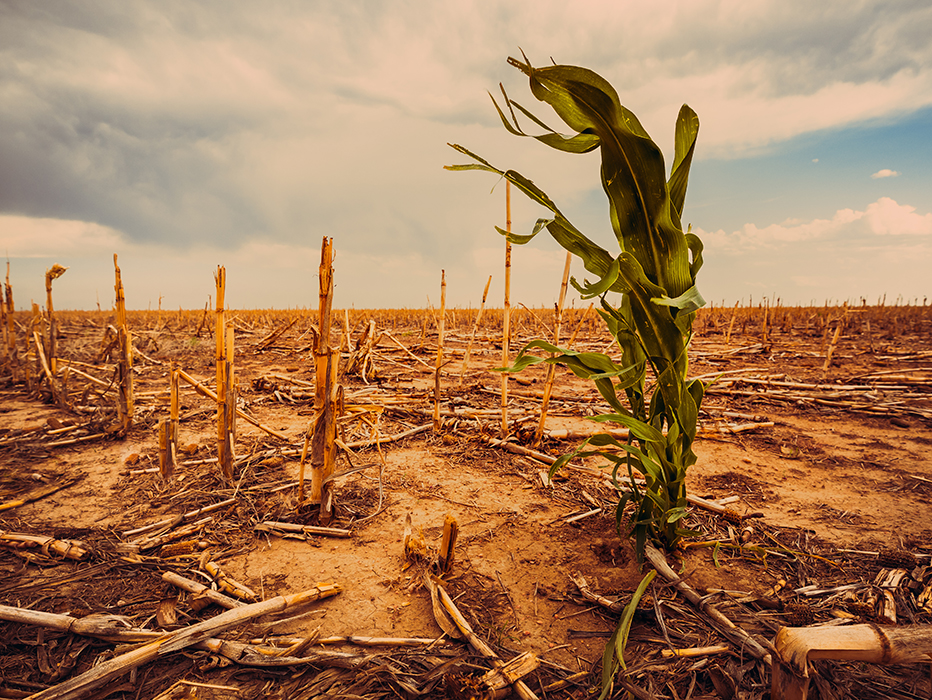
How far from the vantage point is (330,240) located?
291cm

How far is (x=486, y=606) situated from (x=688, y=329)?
1.88m

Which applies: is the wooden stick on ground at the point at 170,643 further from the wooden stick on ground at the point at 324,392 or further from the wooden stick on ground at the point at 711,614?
the wooden stick on ground at the point at 711,614

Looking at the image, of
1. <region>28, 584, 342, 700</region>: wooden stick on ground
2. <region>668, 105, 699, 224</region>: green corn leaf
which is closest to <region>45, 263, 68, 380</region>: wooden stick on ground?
<region>28, 584, 342, 700</region>: wooden stick on ground

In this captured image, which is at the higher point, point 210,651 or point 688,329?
point 688,329

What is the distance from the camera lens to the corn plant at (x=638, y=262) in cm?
202

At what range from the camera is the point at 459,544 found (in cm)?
293

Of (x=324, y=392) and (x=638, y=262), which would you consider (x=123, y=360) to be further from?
(x=638, y=262)

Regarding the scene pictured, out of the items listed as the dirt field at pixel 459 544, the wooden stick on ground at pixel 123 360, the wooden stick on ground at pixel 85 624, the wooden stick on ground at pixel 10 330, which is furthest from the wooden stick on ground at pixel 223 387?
the wooden stick on ground at pixel 10 330

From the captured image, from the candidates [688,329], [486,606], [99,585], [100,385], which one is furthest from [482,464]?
[100,385]

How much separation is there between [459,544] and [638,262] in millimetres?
2142

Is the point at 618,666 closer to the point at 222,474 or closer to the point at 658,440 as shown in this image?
the point at 658,440

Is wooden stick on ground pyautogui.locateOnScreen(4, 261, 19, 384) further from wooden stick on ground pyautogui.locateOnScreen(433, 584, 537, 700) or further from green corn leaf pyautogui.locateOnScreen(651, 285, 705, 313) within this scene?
green corn leaf pyautogui.locateOnScreen(651, 285, 705, 313)

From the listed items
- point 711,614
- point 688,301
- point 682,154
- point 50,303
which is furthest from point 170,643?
point 50,303

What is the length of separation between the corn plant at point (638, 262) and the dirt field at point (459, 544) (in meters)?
0.42
